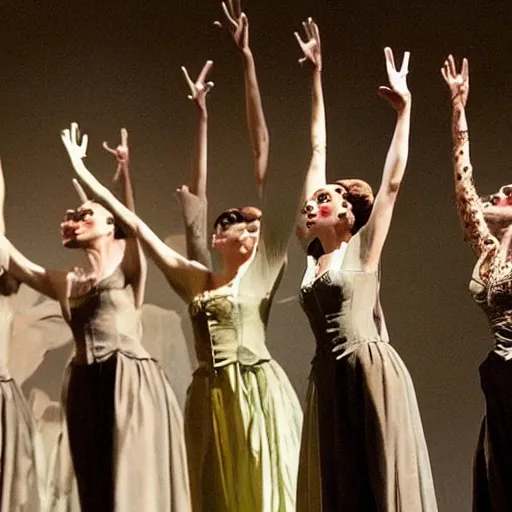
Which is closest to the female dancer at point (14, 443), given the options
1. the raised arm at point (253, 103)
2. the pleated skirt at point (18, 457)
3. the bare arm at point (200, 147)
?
the pleated skirt at point (18, 457)

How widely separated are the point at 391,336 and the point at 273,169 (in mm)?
396

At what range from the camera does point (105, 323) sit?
67.8 inches

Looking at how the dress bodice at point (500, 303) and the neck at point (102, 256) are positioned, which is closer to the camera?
the dress bodice at point (500, 303)

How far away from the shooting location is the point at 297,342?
6.12ft

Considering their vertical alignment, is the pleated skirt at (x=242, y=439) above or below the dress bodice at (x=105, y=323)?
below

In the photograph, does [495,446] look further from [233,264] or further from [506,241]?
[233,264]

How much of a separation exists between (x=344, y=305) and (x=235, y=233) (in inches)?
12.1

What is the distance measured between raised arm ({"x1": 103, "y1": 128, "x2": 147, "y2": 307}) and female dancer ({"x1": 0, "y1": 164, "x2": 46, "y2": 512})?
0.69 feet

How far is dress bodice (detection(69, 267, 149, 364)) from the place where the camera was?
1.71 m

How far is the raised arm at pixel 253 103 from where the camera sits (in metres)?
1.79

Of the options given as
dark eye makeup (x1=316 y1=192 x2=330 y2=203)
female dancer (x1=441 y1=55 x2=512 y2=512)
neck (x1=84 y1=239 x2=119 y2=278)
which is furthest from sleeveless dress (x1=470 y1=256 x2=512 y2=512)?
neck (x1=84 y1=239 x2=119 y2=278)

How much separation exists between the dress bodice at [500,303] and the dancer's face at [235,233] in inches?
17.0

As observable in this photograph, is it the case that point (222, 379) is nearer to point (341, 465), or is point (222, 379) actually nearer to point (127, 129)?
point (341, 465)

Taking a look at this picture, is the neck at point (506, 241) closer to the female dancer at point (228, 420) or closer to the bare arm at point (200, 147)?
the female dancer at point (228, 420)
